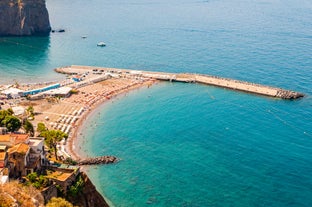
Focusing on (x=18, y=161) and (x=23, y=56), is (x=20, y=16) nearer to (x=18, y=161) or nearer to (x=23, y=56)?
(x=23, y=56)

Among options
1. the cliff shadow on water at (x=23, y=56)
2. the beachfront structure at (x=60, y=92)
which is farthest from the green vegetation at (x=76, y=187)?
the cliff shadow on water at (x=23, y=56)

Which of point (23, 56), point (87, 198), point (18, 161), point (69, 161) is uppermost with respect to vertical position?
point (23, 56)

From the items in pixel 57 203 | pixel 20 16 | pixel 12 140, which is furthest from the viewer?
pixel 20 16

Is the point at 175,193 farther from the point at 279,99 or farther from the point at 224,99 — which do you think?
the point at 279,99

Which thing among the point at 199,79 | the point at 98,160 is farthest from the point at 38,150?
the point at 199,79

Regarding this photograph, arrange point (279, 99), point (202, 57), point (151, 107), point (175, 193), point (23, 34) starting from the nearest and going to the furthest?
point (175, 193) < point (151, 107) < point (279, 99) < point (202, 57) < point (23, 34)

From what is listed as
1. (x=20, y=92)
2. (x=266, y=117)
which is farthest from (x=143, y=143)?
(x=20, y=92)
